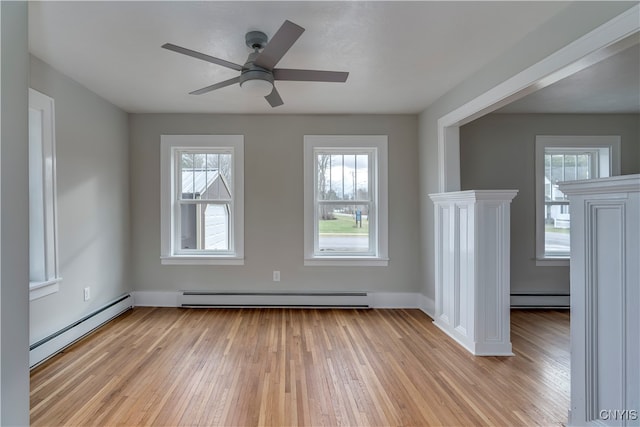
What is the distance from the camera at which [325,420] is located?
1774 mm

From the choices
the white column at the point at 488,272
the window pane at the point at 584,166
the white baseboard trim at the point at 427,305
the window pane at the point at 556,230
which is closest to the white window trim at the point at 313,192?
the white baseboard trim at the point at 427,305

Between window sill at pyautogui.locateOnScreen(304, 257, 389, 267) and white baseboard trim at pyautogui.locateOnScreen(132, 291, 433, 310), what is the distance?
38 cm

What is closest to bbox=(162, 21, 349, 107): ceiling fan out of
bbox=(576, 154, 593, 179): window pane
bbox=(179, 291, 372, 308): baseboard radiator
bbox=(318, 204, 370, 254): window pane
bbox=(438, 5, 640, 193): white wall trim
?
bbox=(438, 5, 640, 193): white wall trim

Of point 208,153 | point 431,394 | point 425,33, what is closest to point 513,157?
point 425,33

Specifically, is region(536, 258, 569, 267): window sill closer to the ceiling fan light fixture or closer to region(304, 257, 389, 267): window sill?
region(304, 257, 389, 267): window sill

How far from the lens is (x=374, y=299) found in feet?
12.6

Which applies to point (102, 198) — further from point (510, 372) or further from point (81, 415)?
point (510, 372)

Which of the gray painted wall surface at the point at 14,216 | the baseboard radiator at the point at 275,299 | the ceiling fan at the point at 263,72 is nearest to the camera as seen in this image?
the gray painted wall surface at the point at 14,216

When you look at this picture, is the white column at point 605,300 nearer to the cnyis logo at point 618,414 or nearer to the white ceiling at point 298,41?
the cnyis logo at point 618,414

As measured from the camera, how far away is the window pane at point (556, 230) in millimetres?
3918

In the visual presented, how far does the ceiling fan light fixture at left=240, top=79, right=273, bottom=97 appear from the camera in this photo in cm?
207

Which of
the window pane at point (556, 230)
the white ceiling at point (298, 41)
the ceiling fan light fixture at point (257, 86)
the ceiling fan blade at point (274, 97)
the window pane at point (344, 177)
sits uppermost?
the white ceiling at point (298, 41)

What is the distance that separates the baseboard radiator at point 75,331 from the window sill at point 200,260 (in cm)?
65

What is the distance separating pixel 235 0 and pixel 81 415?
2.66 metres
